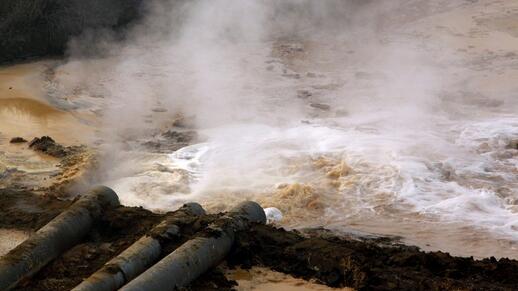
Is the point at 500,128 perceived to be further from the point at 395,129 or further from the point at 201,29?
the point at 201,29

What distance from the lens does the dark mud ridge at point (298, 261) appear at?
5.08m

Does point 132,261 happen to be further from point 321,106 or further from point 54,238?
point 321,106

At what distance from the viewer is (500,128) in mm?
9422

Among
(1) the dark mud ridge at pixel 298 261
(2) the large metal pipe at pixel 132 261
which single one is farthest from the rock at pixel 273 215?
(2) the large metal pipe at pixel 132 261

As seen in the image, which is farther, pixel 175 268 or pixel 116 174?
pixel 116 174

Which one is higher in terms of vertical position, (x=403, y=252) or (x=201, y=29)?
(x=201, y=29)

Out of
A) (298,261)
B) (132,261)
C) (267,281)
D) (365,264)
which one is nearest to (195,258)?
(132,261)

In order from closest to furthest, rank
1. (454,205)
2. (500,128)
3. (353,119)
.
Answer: (454,205) → (500,128) → (353,119)

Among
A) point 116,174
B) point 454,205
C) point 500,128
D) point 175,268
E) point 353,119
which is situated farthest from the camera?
point 353,119

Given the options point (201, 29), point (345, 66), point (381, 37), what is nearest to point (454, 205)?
point (345, 66)

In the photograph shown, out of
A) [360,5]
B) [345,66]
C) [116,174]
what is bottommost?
[116,174]

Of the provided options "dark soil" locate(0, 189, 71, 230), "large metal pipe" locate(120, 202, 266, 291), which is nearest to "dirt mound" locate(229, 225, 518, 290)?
"large metal pipe" locate(120, 202, 266, 291)

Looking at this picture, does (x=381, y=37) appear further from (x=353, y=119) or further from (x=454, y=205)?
(x=454, y=205)

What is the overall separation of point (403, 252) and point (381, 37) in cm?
898
